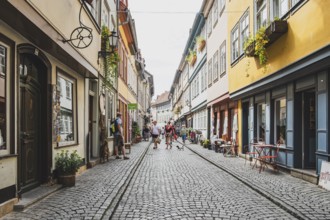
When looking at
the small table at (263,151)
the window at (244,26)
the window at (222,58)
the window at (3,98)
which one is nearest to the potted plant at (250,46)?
the window at (244,26)

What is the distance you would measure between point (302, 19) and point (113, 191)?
583 cm

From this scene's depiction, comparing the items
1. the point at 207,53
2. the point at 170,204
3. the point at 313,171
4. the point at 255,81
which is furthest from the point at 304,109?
Result: the point at 207,53

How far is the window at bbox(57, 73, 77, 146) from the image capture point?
987 centimetres

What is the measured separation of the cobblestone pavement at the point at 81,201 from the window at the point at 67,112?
1.06 m

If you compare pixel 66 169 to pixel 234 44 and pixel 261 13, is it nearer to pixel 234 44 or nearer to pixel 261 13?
pixel 261 13

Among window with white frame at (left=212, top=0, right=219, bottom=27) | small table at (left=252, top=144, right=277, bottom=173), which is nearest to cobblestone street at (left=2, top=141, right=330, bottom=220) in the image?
small table at (left=252, top=144, right=277, bottom=173)

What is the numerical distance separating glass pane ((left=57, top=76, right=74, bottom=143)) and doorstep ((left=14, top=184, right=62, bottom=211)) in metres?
1.63

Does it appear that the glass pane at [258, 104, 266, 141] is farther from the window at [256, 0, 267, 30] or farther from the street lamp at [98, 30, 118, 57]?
the street lamp at [98, 30, 118, 57]

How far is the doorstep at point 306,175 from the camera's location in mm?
9164

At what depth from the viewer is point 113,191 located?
26.4 ft

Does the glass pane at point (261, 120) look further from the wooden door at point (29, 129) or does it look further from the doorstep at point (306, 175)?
the wooden door at point (29, 129)

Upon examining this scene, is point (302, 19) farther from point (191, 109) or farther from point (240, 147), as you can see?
point (191, 109)

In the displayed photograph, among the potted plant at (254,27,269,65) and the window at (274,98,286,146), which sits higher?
the potted plant at (254,27,269,65)

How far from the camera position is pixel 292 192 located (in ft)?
26.3
